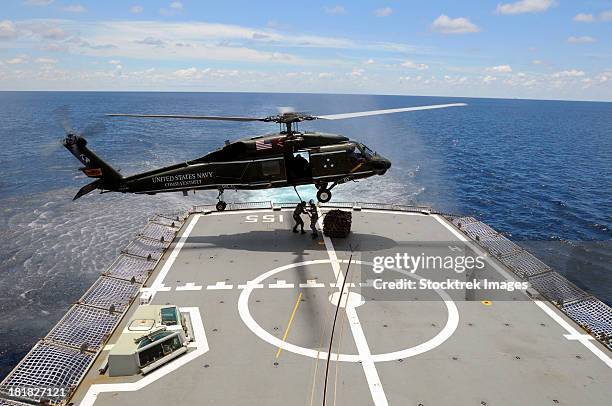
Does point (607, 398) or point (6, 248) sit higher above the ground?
point (607, 398)

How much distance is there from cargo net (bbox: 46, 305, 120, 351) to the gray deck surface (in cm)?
129

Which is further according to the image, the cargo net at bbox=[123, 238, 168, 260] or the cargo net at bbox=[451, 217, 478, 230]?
the cargo net at bbox=[451, 217, 478, 230]

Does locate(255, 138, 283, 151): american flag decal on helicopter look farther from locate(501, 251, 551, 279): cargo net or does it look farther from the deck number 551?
locate(501, 251, 551, 279): cargo net

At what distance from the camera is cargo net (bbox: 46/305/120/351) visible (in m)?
11.4

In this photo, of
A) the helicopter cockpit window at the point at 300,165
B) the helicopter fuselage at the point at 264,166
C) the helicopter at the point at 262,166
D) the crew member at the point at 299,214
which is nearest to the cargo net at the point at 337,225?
the crew member at the point at 299,214

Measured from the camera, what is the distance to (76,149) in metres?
19.1

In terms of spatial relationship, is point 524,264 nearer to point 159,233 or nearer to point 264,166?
point 264,166

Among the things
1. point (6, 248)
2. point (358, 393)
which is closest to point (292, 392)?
point (358, 393)

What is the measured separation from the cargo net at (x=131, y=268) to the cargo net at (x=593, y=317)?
14963mm

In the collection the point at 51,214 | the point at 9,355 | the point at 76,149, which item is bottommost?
the point at 9,355

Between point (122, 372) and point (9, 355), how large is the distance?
41.8 ft

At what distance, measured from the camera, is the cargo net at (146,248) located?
17.9 m

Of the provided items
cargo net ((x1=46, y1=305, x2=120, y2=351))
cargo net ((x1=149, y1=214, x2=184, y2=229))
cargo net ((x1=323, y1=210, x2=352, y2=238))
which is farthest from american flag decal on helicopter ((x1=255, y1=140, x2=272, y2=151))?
cargo net ((x1=46, y1=305, x2=120, y2=351))

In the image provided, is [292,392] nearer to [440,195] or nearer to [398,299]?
[398,299]
